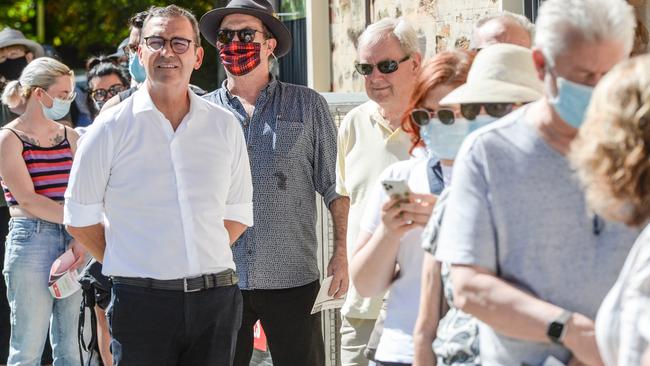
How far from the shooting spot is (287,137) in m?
5.95

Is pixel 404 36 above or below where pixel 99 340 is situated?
above

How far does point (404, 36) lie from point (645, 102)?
2826 mm

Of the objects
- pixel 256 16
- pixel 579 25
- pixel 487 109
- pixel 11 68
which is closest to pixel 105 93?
pixel 11 68

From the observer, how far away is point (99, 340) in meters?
7.61

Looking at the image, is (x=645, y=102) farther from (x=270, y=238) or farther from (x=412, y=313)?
(x=270, y=238)

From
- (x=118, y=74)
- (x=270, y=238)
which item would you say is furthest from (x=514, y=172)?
(x=118, y=74)

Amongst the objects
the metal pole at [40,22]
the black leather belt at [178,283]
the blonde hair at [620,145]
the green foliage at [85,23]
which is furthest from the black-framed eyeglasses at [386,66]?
the metal pole at [40,22]

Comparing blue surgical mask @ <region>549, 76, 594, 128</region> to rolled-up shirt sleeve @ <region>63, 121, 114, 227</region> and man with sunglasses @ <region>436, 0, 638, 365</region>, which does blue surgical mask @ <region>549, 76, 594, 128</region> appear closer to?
man with sunglasses @ <region>436, 0, 638, 365</region>

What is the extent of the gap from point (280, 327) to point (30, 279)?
6.29 ft

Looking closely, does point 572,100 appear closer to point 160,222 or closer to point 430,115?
point 430,115

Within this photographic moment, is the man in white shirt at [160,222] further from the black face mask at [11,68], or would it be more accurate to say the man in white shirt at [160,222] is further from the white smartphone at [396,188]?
the black face mask at [11,68]

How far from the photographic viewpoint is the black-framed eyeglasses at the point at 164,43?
5.26 meters

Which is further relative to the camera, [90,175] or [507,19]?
[90,175]

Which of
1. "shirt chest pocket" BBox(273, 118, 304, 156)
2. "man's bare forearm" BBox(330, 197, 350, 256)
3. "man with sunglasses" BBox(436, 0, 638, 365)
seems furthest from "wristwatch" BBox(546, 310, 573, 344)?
"shirt chest pocket" BBox(273, 118, 304, 156)
